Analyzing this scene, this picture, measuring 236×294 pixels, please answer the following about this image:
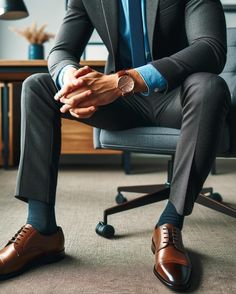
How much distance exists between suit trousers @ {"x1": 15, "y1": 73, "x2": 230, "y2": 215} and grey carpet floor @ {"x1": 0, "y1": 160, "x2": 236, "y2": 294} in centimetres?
19

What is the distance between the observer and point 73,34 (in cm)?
140

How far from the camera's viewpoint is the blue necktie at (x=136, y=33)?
4.33 feet

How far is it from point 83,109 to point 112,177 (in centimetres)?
164

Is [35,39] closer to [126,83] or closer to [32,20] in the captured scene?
[32,20]

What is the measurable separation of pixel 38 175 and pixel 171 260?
1.31 feet

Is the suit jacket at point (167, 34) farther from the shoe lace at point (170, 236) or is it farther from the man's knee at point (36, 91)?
the shoe lace at point (170, 236)

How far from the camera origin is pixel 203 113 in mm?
1067

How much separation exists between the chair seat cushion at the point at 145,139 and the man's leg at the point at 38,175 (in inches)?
11.2

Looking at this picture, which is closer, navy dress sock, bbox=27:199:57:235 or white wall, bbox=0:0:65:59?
navy dress sock, bbox=27:199:57:235

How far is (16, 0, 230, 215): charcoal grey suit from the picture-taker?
3.52 feet

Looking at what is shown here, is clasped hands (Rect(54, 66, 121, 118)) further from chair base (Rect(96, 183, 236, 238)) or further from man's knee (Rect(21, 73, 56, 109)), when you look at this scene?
chair base (Rect(96, 183, 236, 238))

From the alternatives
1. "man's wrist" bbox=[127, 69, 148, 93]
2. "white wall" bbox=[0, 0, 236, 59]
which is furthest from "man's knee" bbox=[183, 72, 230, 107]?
"white wall" bbox=[0, 0, 236, 59]

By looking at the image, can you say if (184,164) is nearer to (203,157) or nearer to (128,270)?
(203,157)

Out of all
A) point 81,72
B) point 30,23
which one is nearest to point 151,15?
point 81,72
